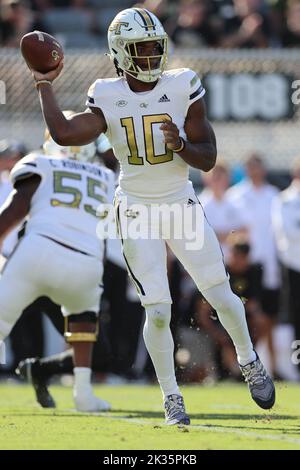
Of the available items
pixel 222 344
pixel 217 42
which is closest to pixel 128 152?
pixel 222 344

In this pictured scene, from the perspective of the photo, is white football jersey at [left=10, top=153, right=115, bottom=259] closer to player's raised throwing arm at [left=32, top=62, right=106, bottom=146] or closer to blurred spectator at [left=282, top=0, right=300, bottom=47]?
player's raised throwing arm at [left=32, top=62, right=106, bottom=146]

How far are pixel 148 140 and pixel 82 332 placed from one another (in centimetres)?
179

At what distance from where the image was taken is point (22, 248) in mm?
7074

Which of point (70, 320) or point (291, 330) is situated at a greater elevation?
point (70, 320)

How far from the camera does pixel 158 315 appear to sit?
593cm

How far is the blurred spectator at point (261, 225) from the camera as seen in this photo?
35.1 ft

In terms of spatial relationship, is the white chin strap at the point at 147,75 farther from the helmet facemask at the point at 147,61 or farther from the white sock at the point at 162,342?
the white sock at the point at 162,342

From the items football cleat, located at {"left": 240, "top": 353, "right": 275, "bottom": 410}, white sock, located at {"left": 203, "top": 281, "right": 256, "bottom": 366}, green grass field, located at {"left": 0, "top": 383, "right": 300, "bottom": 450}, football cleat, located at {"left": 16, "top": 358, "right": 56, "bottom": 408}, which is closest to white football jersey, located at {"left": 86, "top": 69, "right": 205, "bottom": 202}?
white sock, located at {"left": 203, "top": 281, "right": 256, "bottom": 366}

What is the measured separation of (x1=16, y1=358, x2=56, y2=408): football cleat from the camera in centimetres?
768

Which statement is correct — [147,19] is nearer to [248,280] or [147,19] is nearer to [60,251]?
[60,251]

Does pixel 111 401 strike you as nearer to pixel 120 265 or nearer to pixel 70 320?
pixel 70 320

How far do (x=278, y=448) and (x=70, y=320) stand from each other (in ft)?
8.68

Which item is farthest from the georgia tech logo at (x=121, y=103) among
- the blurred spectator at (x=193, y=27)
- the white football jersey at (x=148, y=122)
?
the blurred spectator at (x=193, y=27)

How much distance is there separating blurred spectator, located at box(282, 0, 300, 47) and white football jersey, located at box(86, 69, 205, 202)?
6831 millimetres
